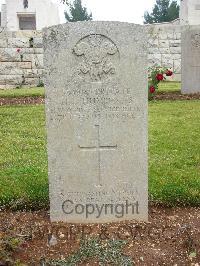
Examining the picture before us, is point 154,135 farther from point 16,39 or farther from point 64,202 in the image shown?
point 16,39

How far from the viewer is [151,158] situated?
5.19 meters

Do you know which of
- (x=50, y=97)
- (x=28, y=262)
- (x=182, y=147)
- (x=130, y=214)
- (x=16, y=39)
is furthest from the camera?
(x=16, y=39)

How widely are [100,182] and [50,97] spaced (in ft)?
2.63

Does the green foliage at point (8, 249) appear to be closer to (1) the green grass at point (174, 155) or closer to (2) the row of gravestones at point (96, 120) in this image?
(2) the row of gravestones at point (96, 120)

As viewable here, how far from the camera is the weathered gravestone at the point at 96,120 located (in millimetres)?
3236

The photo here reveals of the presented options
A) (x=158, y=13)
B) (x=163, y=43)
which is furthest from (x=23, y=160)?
(x=158, y=13)

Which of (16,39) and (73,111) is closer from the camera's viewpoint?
(73,111)

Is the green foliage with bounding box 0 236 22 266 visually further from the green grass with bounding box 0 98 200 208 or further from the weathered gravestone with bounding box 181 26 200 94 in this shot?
the weathered gravestone with bounding box 181 26 200 94

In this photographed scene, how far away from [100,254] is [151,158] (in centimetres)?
229

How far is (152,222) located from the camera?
11.7 feet

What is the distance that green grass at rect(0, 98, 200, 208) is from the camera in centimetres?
397

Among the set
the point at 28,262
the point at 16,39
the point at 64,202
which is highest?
the point at 16,39

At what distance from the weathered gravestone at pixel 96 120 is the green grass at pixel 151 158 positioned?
526 millimetres

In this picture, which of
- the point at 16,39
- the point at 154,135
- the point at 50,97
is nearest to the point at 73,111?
the point at 50,97
